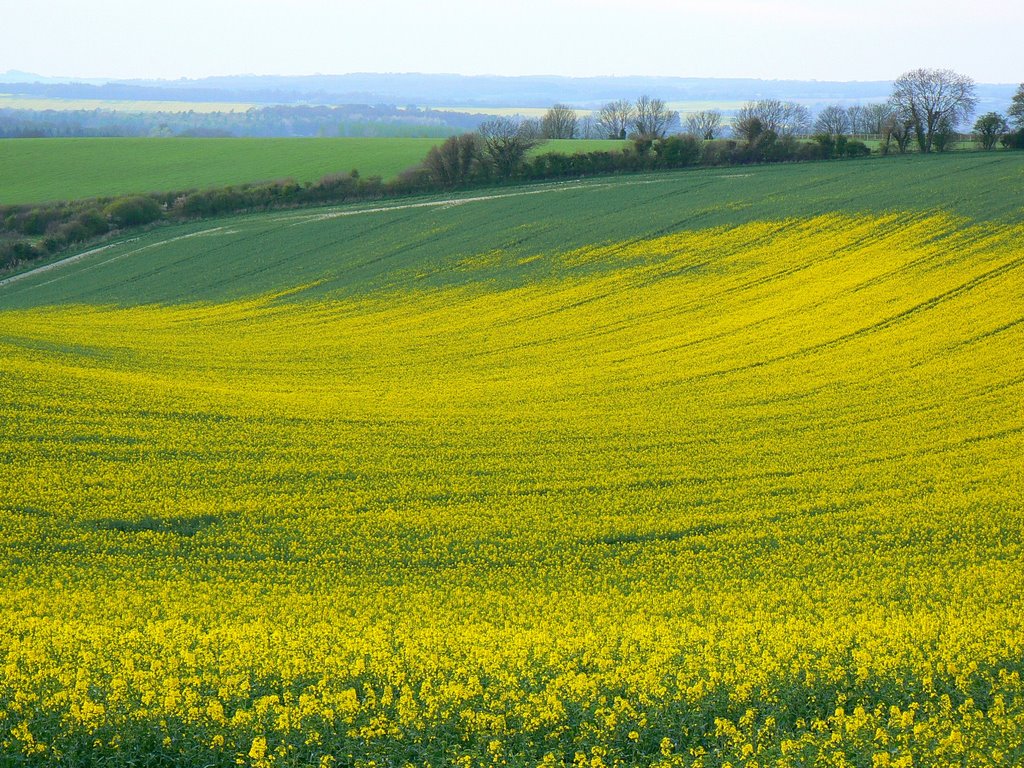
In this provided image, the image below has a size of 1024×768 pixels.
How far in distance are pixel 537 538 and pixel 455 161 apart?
Result: 60.8 m

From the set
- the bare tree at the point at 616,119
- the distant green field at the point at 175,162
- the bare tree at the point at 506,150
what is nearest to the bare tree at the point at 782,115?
the bare tree at the point at 616,119

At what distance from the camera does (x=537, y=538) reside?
59.3 ft

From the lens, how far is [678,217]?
178 feet

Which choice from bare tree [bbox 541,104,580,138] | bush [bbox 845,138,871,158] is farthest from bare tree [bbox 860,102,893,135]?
bare tree [bbox 541,104,580,138]

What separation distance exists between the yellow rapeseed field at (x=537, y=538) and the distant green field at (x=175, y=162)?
161 feet

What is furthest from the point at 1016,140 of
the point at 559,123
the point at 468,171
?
the point at 559,123

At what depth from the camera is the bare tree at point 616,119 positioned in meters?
107

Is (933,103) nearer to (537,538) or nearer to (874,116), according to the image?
(874,116)

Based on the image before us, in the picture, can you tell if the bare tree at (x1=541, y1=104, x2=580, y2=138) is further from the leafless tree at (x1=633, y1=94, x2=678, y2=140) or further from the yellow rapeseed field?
the yellow rapeseed field

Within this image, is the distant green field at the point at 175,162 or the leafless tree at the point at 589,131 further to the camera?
the leafless tree at the point at 589,131

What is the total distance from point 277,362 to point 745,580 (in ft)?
75.3

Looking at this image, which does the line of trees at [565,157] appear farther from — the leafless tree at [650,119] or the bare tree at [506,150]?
the leafless tree at [650,119]

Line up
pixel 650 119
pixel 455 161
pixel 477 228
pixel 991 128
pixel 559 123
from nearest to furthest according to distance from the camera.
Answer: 1. pixel 477 228
2. pixel 991 128
3. pixel 455 161
4. pixel 650 119
5. pixel 559 123

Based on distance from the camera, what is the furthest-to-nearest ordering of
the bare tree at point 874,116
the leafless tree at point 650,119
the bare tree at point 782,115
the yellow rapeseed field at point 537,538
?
the leafless tree at point 650,119 < the bare tree at point 782,115 < the bare tree at point 874,116 < the yellow rapeseed field at point 537,538
